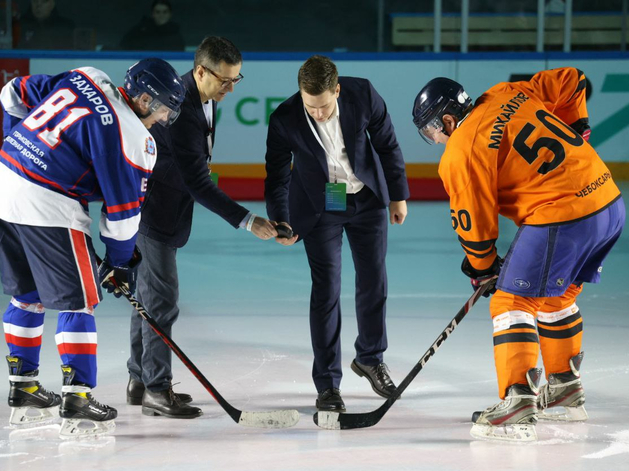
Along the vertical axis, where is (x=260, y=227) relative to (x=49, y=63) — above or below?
below

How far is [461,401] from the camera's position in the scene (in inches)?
145

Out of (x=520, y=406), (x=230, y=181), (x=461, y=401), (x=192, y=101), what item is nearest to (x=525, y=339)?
(x=520, y=406)

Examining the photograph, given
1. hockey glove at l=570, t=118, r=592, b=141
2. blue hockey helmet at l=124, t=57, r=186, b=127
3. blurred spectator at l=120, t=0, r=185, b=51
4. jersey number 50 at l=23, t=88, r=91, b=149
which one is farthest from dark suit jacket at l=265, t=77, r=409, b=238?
blurred spectator at l=120, t=0, r=185, b=51

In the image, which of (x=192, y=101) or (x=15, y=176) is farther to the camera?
(x=192, y=101)

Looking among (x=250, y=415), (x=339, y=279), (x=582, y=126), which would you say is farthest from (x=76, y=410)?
(x=582, y=126)

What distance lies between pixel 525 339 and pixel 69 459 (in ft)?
4.99

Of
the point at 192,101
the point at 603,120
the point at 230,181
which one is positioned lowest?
the point at 192,101

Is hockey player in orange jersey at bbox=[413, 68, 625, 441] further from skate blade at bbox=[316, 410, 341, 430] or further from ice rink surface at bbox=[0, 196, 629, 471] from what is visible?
skate blade at bbox=[316, 410, 341, 430]

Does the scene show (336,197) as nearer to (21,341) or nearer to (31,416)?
(21,341)

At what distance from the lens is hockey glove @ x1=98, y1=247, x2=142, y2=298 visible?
10.9ft

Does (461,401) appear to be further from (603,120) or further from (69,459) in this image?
(603,120)

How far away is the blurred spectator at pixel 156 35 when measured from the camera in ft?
33.6

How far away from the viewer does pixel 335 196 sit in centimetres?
361

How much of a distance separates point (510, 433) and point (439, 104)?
3.70 feet
